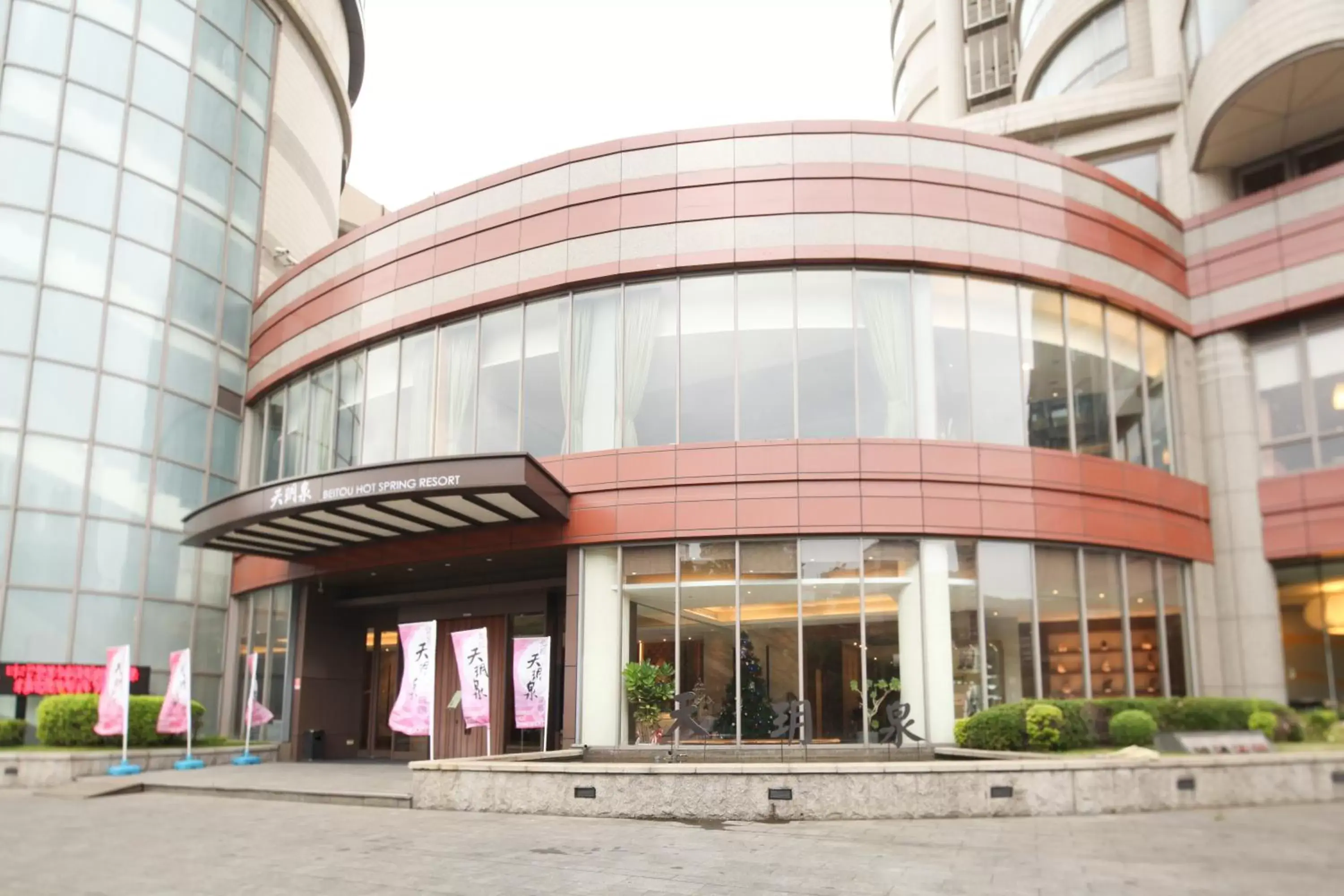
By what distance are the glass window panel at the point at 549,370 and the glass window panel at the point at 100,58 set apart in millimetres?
15914

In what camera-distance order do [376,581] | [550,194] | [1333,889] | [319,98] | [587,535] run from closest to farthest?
[1333,889]
[587,535]
[550,194]
[376,581]
[319,98]

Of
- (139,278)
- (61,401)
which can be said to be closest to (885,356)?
(139,278)

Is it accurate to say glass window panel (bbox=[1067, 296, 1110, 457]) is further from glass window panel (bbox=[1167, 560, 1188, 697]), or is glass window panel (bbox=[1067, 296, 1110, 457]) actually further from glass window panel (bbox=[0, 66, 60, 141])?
glass window panel (bbox=[0, 66, 60, 141])

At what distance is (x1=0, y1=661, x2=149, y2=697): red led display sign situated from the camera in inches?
1009

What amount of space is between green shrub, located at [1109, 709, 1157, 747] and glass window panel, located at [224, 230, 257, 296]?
25874mm

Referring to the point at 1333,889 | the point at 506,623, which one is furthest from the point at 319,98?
the point at 1333,889

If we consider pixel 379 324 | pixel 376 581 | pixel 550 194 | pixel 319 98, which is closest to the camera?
pixel 550 194

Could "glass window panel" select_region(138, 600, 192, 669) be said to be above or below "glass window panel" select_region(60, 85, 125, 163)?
below

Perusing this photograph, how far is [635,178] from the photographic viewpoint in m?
21.7

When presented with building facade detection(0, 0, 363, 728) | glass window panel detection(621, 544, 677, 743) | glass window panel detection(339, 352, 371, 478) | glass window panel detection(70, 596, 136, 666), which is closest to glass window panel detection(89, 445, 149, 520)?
building facade detection(0, 0, 363, 728)

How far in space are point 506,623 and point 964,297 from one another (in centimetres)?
1236

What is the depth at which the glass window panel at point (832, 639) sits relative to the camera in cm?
1891

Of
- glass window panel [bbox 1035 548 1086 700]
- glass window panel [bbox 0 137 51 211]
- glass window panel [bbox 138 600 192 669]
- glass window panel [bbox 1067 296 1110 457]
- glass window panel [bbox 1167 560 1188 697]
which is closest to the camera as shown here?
glass window panel [bbox 1035 548 1086 700]

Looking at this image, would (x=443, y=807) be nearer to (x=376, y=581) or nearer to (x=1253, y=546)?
(x=376, y=581)
